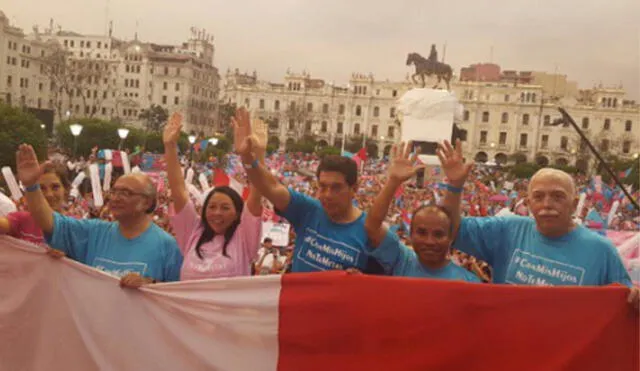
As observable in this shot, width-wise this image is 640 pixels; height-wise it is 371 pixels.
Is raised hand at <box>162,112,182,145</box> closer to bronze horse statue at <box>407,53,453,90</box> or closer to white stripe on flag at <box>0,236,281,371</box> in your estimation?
white stripe on flag at <box>0,236,281,371</box>

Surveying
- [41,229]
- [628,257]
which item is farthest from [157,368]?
[628,257]

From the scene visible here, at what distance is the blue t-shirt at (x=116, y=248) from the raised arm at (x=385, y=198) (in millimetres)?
922

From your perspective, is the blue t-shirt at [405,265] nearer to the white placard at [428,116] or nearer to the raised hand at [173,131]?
the raised hand at [173,131]

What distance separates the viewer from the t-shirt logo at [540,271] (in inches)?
104

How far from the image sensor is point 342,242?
2818 mm

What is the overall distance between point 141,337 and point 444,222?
135 cm

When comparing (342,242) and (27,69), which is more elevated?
(27,69)

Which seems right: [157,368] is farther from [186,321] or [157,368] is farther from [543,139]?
[543,139]

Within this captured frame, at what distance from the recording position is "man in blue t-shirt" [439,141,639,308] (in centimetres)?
263

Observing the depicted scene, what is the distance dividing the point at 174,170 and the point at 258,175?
0.56 metres

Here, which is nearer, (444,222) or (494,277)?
(444,222)

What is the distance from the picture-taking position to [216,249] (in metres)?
2.97

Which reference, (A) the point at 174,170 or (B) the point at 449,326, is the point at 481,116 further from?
(B) the point at 449,326

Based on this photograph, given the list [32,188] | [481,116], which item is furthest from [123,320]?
[481,116]
